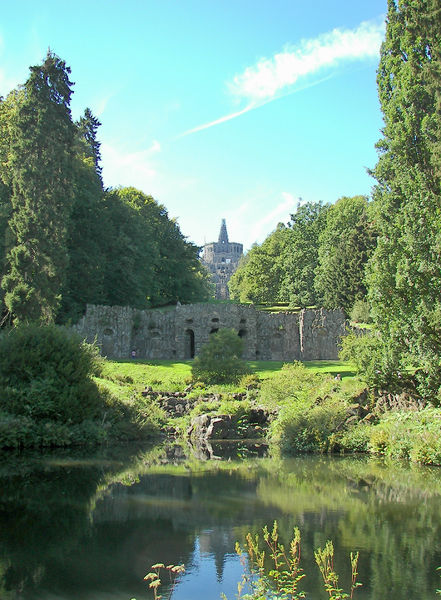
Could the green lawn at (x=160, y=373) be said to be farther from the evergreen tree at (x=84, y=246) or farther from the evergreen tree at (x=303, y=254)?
the evergreen tree at (x=303, y=254)

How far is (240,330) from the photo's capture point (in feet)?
139

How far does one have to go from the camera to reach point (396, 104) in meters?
20.0

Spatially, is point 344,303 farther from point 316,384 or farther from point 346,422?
point 346,422

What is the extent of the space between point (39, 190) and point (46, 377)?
710 inches

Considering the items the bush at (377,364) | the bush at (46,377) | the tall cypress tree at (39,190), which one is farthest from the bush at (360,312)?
the bush at (46,377)

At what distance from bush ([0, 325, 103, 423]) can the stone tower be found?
405ft

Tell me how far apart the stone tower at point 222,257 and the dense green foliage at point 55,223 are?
3938 inches

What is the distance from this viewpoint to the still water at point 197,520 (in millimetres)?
7910

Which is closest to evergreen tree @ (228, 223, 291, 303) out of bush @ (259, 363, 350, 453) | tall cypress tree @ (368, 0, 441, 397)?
bush @ (259, 363, 350, 453)

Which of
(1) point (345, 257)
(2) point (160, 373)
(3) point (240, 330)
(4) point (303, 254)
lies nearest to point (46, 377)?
(2) point (160, 373)

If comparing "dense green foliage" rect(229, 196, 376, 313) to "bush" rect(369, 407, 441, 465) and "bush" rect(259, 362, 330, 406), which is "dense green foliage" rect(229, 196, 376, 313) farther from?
"bush" rect(369, 407, 441, 465)

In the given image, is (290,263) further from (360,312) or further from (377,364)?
(377,364)

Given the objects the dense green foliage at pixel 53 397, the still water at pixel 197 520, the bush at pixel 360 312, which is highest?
the bush at pixel 360 312

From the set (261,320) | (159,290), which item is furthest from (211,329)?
(159,290)
